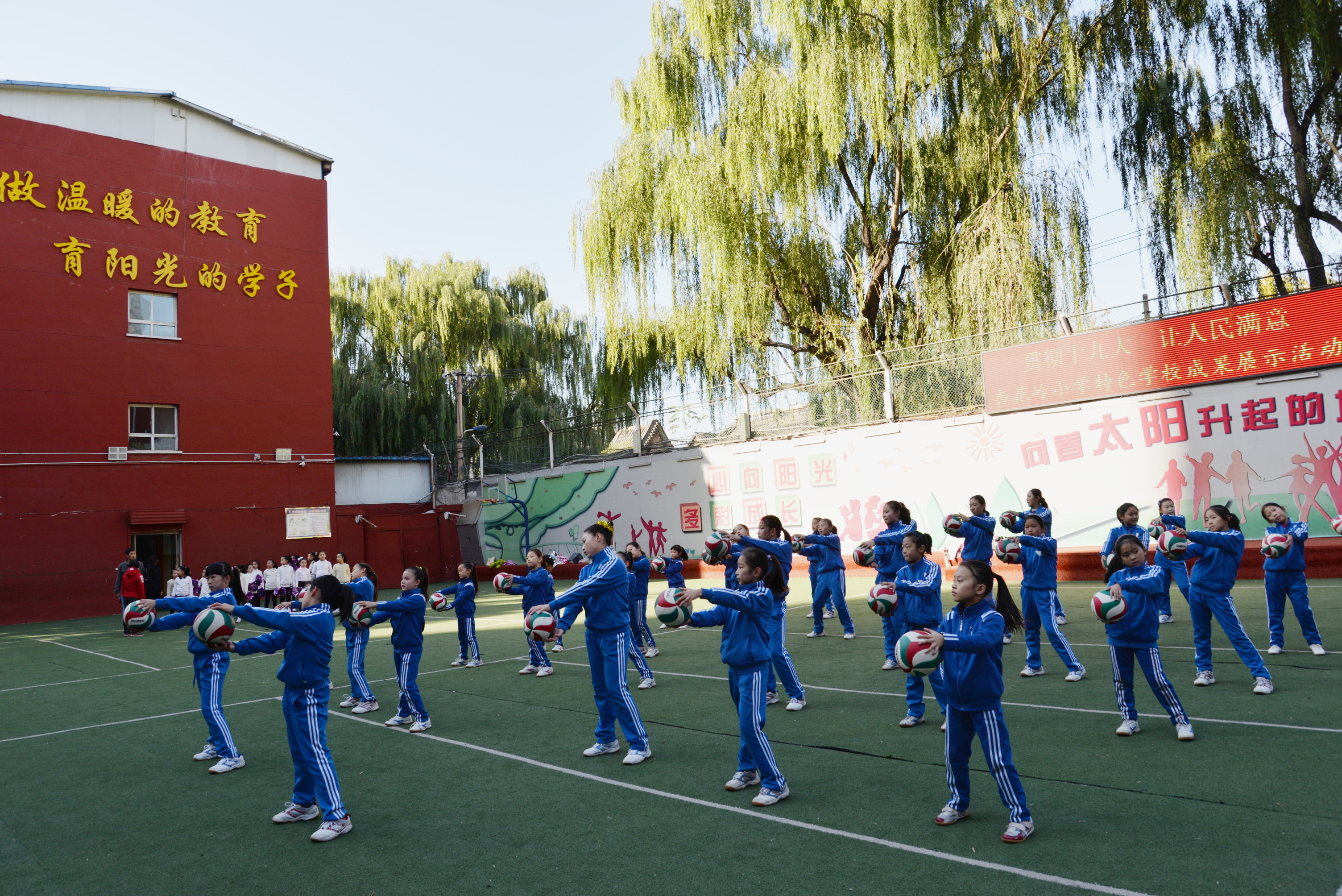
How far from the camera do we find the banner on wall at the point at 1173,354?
1580 centimetres

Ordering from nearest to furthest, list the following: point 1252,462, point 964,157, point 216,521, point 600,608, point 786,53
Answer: point 600,608 → point 1252,462 → point 964,157 → point 786,53 → point 216,521

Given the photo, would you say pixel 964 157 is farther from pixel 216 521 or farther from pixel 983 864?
pixel 216 521

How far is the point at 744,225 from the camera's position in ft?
72.5

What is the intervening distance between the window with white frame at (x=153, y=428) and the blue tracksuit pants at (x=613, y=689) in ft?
68.1

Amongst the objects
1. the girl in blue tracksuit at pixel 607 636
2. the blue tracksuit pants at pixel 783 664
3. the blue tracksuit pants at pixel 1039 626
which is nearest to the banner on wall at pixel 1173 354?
the blue tracksuit pants at pixel 1039 626

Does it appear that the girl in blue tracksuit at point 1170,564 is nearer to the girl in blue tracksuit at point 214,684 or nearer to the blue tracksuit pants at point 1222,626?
the blue tracksuit pants at point 1222,626

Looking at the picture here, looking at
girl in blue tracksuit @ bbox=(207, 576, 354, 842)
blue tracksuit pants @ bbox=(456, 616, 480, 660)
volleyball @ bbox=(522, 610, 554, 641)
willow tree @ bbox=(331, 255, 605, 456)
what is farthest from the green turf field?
willow tree @ bbox=(331, 255, 605, 456)

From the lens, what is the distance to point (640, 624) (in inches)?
466

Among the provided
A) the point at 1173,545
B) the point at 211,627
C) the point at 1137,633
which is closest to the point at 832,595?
the point at 1173,545

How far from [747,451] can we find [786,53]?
10502 millimetres

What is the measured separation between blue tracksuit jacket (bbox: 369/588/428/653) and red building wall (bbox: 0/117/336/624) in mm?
17713

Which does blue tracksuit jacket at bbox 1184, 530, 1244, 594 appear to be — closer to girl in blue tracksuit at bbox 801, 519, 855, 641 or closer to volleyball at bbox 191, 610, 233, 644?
girl in blue tracksuit at bbox 801, 519, 855, 641

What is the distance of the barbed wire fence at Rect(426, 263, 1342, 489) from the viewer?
18.9 meters

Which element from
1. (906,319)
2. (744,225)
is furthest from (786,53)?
(906,319)
